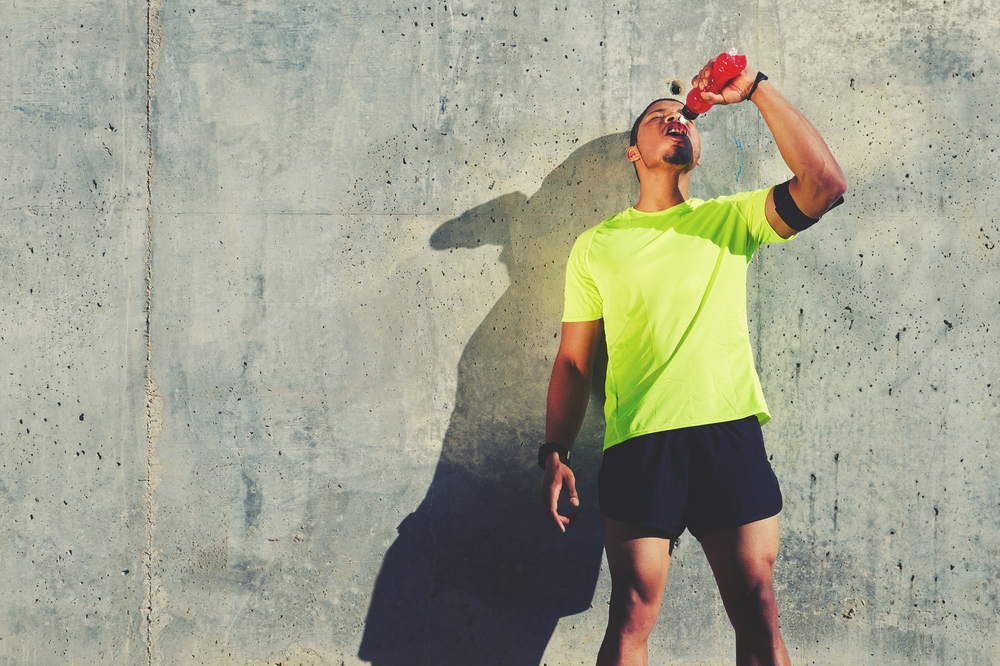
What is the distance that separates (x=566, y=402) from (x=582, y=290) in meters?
0.45

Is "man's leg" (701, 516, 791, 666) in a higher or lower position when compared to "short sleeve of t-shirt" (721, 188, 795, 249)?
lower

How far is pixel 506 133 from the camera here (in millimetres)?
2918

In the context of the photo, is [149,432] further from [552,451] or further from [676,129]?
[676,129]

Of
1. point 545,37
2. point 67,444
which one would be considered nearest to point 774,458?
point 545,37

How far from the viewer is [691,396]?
2283 millimetres

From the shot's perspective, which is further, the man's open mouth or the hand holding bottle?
the man's open mouth

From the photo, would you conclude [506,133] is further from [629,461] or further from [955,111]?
[955,111]

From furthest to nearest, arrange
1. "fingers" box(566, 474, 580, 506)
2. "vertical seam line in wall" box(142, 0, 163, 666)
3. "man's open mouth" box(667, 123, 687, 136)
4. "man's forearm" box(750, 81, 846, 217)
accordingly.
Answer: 1. "vertical seam line in wall" box(142, 0, 163, 666)
2. "man's open mouth" box(667, 123, 687, 136)
3. "fingers" box(566, 474, 580, 506)
4. "man's forearm" box(750, 81, 846, 217)

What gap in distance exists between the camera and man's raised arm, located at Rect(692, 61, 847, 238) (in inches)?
81.1

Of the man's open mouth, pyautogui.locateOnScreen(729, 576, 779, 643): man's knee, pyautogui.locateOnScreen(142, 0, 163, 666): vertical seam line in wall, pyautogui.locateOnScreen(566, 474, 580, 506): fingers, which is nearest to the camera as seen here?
pyautogui.locateOnScreen(729, 576, 779, 643): man's knee

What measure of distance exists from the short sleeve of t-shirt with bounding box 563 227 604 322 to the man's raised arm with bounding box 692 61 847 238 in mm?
715

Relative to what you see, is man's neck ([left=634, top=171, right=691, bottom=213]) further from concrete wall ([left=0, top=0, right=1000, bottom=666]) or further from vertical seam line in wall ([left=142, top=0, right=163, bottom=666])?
vertical seam line in wall ([left=142, top=0, right=163, bottom=666])

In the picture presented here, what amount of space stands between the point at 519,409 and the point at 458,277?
2.17 feet

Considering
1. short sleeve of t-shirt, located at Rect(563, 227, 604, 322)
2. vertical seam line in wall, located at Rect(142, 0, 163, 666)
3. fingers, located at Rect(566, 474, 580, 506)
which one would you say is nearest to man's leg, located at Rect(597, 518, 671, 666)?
fingers, located at Rect(566, 474, 580, 506)
